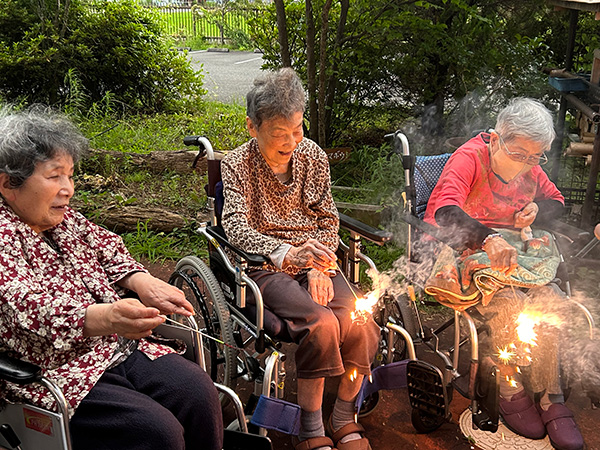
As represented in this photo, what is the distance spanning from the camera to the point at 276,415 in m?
2.80

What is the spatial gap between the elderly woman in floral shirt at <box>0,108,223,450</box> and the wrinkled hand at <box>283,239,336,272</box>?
2.04ft

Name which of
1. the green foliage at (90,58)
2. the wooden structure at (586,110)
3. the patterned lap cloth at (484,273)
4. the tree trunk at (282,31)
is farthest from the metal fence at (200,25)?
the patterned lap cloth at (484,273)

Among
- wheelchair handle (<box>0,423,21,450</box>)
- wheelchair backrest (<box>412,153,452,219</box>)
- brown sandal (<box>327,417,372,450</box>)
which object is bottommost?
brown sandal (<box>327,417,372,450</box>)

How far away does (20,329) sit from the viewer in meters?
2.15

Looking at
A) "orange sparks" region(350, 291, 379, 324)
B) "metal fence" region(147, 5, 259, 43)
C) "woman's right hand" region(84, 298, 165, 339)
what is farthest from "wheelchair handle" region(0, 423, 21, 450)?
"metal fence" region(147, 5, 259, 43)

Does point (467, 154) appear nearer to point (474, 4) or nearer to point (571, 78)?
point (571, 78)

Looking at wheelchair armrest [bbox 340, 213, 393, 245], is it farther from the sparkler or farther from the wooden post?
the wooden post

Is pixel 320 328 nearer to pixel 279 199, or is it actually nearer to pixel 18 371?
pixel 279 199

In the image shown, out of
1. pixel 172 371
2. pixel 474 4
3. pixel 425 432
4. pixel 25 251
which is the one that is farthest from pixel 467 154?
pixel 474 4

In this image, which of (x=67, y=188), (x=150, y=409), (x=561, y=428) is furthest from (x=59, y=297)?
(x=561, y=428)

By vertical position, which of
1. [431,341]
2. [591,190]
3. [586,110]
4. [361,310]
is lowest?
[431,341]

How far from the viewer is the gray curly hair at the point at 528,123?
3.02m

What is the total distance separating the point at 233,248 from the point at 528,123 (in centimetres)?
155

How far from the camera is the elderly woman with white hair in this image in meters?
3.03
